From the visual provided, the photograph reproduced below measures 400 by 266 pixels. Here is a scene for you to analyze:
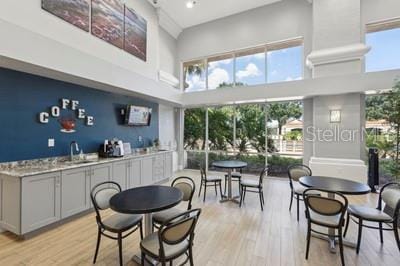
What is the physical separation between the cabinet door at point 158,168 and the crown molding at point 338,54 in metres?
5.24

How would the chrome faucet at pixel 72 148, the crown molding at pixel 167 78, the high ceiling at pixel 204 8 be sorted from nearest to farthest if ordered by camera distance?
the chrome faucet at pixel 72 148 < the high ceiling at pixel 204 8 < the crown molding at pixel 167 78

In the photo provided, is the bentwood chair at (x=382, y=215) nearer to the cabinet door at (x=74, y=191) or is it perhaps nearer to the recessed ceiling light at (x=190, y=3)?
the cabinet door at (x=74, y=191)

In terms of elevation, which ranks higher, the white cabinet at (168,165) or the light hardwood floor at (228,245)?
the white cabinet at (168,165)

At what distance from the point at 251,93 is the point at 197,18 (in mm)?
3611

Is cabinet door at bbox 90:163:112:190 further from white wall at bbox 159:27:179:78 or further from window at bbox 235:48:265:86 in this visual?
window at bbox 235:48:265:86

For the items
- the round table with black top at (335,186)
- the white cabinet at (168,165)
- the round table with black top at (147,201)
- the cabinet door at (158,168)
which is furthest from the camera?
the white cabinet at (168,165)

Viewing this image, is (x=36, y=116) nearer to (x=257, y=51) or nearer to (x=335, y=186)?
(x=335, y=186)

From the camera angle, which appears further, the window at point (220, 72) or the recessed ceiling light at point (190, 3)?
the window at point (220, 72)

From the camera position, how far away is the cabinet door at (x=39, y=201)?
293 cm

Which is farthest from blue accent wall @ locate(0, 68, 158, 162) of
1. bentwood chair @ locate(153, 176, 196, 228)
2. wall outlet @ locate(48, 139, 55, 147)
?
bentwood chair @ locate(153, 176, 196, 228)

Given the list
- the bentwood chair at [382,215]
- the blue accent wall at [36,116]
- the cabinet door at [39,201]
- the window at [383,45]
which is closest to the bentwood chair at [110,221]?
the cabinet door at [39,201]

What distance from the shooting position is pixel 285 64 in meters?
6.78

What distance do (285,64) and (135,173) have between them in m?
5.74

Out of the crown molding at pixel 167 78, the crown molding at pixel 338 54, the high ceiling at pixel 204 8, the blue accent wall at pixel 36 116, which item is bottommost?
the blue accent wall at pixel 36 116
